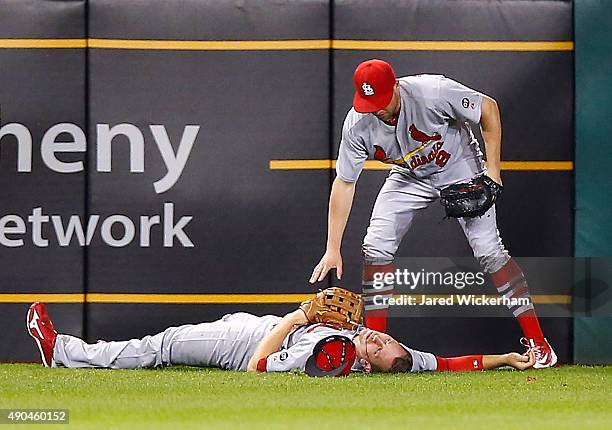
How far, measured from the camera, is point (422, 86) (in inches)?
336

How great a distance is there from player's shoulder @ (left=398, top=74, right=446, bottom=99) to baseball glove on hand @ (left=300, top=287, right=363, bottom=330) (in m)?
1.37

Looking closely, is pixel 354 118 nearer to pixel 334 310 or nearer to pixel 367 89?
pixel 367 89

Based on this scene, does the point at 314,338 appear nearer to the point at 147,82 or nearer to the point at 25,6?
the point at 147,82

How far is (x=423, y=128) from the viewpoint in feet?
28.0

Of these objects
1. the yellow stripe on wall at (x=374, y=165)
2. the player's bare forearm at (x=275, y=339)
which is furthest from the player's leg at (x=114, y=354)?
the yellow stripe on wall at (x=374, y=165)

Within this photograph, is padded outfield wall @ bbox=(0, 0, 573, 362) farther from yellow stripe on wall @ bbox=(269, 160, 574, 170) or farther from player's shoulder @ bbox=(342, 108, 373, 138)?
player's shoulder @ bbox=(342, 108, 373, 138)

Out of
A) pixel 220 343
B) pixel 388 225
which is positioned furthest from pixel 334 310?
pixel 388 225

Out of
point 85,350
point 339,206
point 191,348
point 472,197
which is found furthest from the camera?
point 339,206

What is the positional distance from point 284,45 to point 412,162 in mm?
1314

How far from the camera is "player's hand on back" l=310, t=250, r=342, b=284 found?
27.7ft

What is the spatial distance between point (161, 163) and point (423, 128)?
1882mm

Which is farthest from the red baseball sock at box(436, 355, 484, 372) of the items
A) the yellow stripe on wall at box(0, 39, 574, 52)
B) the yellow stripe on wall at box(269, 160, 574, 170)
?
the yellow stripe on wall at box(0, 39, 574, 52)

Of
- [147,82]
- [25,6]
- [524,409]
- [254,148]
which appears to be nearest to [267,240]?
[254,148]

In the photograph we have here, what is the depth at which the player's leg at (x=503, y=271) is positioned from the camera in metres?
8.76
